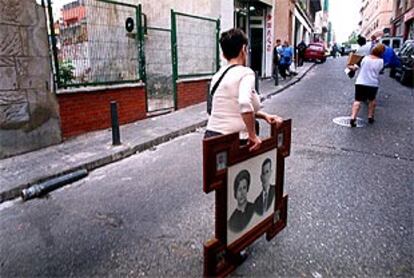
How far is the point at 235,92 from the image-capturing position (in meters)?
2.76

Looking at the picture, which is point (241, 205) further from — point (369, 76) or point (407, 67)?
point (407, 67)

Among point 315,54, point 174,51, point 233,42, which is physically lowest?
point 233,42

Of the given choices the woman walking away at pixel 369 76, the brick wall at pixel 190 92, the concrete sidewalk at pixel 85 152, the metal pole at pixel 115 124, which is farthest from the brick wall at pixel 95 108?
the woman walking away at pixel 369 76

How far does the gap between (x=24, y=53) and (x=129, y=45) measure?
2.79 m

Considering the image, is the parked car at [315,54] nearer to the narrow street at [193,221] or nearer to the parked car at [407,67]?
the parked car at [407,67]

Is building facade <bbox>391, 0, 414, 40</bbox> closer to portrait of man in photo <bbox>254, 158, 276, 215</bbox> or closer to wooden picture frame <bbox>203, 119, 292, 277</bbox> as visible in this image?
wooden picture frame <bbox>203, 119, 292, 277</bbox>

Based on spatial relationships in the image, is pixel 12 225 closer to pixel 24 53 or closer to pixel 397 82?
pixel 24 53

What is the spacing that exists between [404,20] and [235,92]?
35229 mm

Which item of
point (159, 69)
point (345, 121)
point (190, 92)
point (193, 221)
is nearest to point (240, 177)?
point (193, 221)

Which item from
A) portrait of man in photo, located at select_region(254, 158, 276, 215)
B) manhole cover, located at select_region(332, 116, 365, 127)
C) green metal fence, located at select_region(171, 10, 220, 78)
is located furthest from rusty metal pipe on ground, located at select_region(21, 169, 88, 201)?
manhole cover, located at select_region(332, 116, 365, 127)

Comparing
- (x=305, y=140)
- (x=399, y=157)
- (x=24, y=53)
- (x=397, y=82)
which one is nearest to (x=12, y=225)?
(x=24, y=53)

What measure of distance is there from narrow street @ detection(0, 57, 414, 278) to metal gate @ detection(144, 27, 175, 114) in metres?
3.53

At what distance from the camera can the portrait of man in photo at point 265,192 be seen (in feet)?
9.22

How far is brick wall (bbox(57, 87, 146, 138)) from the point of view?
6637 mm
